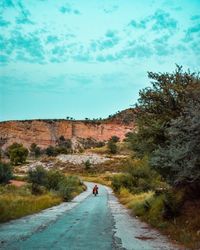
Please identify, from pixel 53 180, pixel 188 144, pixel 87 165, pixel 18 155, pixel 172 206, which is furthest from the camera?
pixel 18 155

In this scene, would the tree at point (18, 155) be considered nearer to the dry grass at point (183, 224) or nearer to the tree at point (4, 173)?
the tree at point (4, 173)

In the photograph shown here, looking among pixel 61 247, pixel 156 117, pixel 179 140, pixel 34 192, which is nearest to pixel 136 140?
pixel 156 117

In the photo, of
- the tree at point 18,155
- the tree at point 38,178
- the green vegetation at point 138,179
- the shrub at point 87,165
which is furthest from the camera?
the tree at point 18,155

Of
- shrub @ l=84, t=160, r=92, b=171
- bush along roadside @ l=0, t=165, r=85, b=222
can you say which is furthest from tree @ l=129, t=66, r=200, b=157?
shrub @ l=84, t=160, r=92, b=171

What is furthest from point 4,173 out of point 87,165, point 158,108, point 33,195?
point 87,165

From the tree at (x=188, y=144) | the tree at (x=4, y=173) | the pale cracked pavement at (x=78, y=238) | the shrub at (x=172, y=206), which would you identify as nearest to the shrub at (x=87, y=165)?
the tree at (x=4, y=173)

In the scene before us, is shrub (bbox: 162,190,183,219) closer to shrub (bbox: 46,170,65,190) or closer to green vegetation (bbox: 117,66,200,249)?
green vegetation (bbox: 117,66,200,249)

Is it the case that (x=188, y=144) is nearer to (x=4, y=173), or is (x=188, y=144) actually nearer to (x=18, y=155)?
(x=4, y=173)

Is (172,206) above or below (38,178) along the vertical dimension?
below

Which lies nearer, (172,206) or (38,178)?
(172,206)

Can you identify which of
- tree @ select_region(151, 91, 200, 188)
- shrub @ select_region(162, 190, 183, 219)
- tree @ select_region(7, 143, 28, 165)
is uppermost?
tree @ select_region(7, 143, 28, 165)

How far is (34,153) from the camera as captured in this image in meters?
199

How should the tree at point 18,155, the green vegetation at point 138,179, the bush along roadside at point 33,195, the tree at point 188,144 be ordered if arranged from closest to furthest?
1. the tree at point 188,144
2. the bush along roadside at point 33,195
3. the green vegetation at point 138,179
4. the tree at point 18,155

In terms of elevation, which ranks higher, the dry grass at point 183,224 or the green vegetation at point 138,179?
the green vegetation at point 138,179
